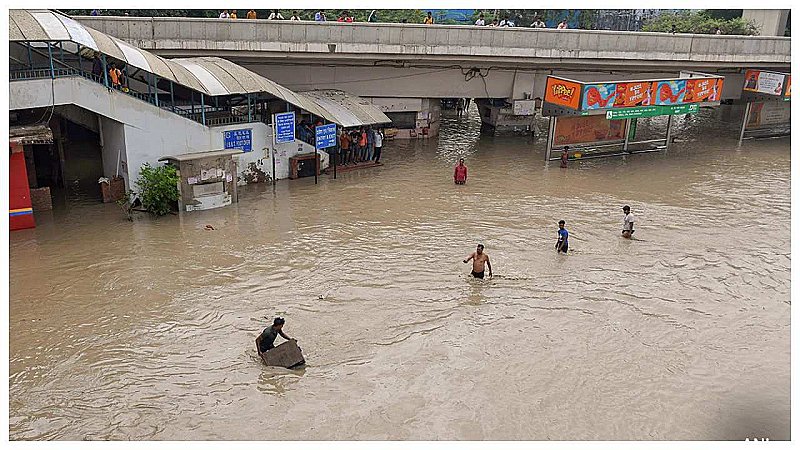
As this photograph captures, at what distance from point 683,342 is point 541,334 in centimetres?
224

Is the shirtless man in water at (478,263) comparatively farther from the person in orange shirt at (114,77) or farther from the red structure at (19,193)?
the red structure at (19,193)

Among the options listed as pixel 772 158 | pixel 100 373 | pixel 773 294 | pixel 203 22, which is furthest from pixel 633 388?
pixel 772 158

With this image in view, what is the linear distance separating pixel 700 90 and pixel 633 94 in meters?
2.97

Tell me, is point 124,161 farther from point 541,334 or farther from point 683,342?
point 683,342

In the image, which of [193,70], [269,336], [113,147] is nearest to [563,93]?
[193,70]

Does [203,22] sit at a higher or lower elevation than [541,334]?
higher

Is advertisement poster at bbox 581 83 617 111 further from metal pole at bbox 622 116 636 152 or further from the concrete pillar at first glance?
the concrete pillar

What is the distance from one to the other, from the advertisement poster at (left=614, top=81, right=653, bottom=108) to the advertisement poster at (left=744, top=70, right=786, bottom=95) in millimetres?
7105

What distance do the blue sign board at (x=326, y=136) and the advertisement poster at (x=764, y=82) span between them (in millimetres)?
17637

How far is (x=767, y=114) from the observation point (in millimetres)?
29594

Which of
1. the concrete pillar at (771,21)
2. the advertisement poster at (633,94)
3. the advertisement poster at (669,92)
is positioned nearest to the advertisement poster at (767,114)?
the advertisement poster at (669,92)

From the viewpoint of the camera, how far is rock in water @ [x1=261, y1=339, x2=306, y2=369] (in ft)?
32.7

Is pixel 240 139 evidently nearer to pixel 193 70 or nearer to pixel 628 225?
pixel 193 70

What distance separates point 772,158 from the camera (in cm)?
2581
